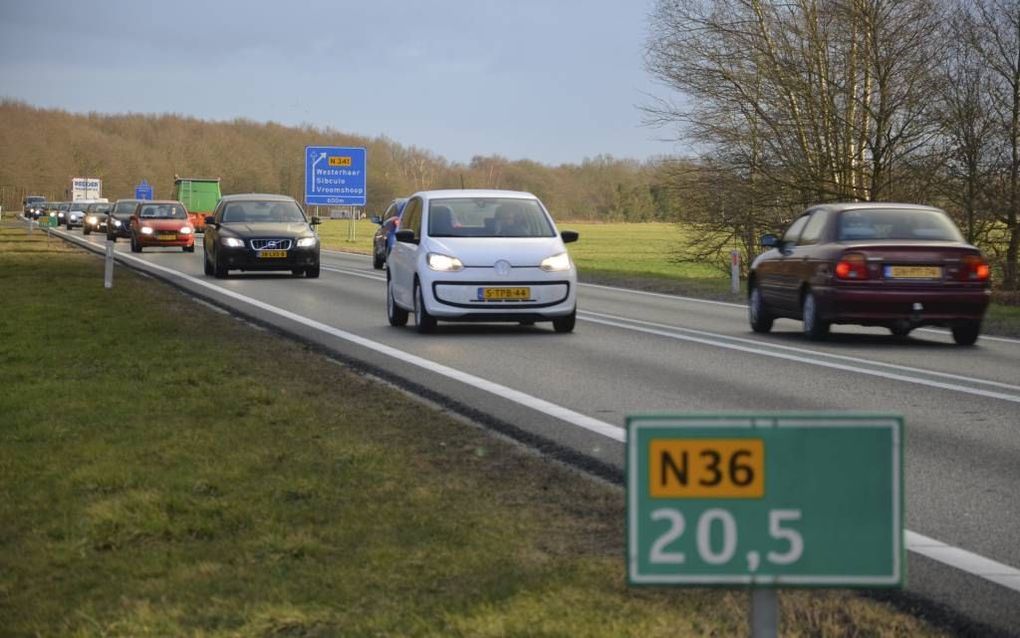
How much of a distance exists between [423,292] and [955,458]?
31.1 feet

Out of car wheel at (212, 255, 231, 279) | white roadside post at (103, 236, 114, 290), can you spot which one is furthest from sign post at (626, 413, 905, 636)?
car wheel at (212, 255, 231, 279)

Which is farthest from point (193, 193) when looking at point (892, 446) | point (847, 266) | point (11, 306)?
point (892, 446)

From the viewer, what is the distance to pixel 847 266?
16359 millimetres

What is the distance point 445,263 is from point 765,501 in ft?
47.9

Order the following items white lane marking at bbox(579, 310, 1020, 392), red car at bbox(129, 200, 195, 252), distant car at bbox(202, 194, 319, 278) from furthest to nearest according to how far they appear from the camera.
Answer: red car at bbox(129, 200, 195, 252) → distant car at bbox(202, 194, 319, 278) → white lane marking at bbox(579, 310, 1020, 392)

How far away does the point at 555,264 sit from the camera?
17.6 meters

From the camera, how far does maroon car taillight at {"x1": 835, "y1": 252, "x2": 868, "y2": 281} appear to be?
53.6 feet

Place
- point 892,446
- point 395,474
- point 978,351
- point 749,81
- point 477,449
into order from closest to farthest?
point 892,446 < point 395,474 < point 477,449 < point 978,351 < point 749,81

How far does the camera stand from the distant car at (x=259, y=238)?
30.3 metres

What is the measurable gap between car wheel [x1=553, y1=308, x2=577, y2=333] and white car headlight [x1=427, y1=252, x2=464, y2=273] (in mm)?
1284

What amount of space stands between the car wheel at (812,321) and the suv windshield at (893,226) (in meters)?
0.76

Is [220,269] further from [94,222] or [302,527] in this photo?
[94,222]

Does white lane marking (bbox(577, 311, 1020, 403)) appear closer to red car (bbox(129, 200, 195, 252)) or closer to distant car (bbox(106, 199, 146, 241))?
red car (bbox(129, 200, 195, 252))

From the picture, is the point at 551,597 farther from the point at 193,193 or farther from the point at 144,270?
the point at 193,193
